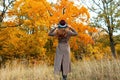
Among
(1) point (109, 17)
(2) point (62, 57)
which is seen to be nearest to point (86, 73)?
(2) point (62, 57)

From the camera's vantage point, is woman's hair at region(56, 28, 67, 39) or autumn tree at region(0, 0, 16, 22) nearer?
woman's hair at region(56, 28, 67, 39)

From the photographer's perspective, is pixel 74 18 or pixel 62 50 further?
pixel 74 18

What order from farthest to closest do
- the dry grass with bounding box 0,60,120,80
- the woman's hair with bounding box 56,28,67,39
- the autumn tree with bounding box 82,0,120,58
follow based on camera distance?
the autumn tree with bounding box 82,0,120,58 < the woman's hair with bounding box 56,28,67,39 < the dry grass with bounding box 0,60,120,80

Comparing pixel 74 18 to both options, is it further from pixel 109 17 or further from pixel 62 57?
pixel 62 57

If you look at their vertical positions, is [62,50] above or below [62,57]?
above

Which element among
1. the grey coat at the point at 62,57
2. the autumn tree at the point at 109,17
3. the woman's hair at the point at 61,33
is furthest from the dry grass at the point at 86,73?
the autumn tree at the point at 109,17

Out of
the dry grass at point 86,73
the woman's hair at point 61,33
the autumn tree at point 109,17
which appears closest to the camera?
the dry grass at point 86,73

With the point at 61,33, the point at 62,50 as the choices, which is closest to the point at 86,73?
the point at 62,50

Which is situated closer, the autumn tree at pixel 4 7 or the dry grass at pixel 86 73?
the dry grass at pixel 86 73

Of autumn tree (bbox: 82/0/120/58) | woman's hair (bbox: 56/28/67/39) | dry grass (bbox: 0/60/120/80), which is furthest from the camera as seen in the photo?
autumn tree (bbox: 82/0/120/58)

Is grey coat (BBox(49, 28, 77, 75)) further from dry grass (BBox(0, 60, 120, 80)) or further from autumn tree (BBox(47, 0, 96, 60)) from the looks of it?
autumn tree (BBox(47, 0, 96, 60))

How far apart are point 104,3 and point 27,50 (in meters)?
10.6

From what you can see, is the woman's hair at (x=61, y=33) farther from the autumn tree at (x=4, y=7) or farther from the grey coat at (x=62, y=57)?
the autumn tree at (x=4, y=7)

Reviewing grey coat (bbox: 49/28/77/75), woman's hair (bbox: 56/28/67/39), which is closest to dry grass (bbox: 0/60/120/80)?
grey coat (bbox: 49/28/77/75)
